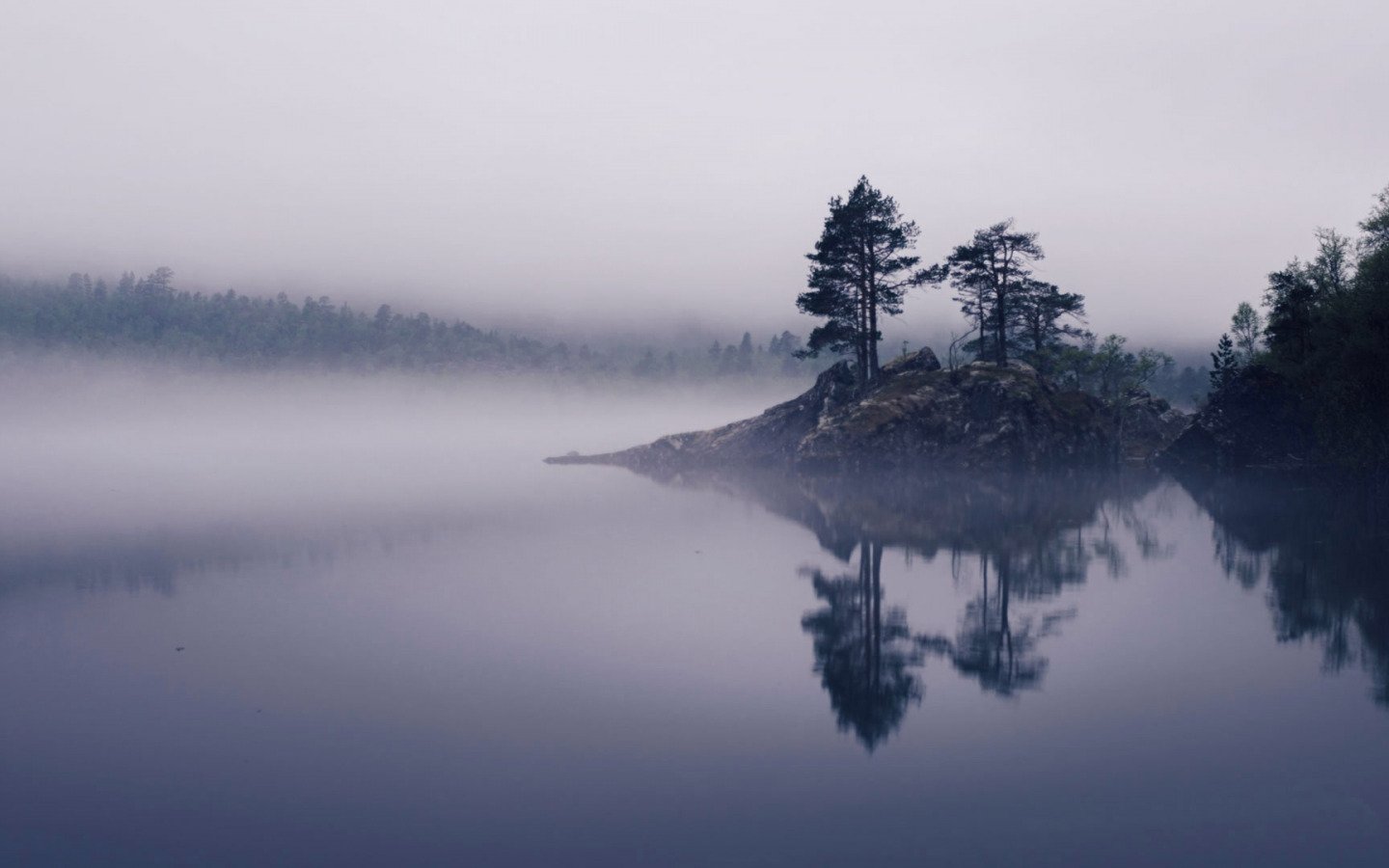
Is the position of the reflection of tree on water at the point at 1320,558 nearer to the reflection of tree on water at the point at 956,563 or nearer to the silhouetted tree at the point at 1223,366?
the reflection of tree on water at the point at 956,563

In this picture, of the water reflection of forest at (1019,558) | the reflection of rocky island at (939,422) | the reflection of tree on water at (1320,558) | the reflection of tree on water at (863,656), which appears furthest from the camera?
the reflection of rocky island at (939,422)

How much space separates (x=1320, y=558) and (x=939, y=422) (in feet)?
153

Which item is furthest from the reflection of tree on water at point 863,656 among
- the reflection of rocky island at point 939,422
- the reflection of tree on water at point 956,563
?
the reflection of rocky island at point 939,422

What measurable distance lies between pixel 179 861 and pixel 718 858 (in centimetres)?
851

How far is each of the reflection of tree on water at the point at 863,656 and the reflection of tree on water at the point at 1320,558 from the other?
11280 millimetres

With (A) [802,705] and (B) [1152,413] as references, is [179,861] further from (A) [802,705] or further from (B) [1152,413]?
(B) [1152,413]

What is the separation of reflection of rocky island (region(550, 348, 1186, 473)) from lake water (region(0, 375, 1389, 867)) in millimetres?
35830

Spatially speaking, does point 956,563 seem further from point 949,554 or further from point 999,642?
point 999,642

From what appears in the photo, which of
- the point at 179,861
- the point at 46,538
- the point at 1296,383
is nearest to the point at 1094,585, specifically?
the point at 179,861

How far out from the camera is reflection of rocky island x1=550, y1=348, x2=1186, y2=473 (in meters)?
82.7

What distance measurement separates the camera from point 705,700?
20250 mm

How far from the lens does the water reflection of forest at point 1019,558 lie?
894 inches

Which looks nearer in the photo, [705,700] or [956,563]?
[705,700]

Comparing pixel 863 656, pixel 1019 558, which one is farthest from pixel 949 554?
pixel 863 656
